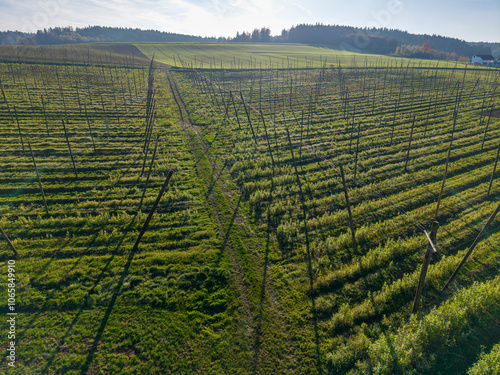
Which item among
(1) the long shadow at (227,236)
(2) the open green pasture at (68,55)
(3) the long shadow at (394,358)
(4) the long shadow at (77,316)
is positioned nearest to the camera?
(3) the long shadow at (394,358)

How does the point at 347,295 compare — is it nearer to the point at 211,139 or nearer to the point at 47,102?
the point at 211,139

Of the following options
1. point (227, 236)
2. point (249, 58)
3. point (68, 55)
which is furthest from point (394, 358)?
point (249, 58)

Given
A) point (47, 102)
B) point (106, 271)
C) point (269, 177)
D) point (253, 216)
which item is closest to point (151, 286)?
point (106, 271)

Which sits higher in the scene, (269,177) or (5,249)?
(269,177)

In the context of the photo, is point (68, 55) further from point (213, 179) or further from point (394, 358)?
point (394, 358)

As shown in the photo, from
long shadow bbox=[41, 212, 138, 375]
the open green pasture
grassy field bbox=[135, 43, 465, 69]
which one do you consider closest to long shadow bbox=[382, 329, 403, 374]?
long shadow bbox=[41, 212, 138, 375]

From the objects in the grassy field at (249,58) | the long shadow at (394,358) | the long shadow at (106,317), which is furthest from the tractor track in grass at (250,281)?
the grassy field at (249,58)

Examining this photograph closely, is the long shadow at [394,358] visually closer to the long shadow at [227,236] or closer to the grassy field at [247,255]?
the grassy field at [247,255]
